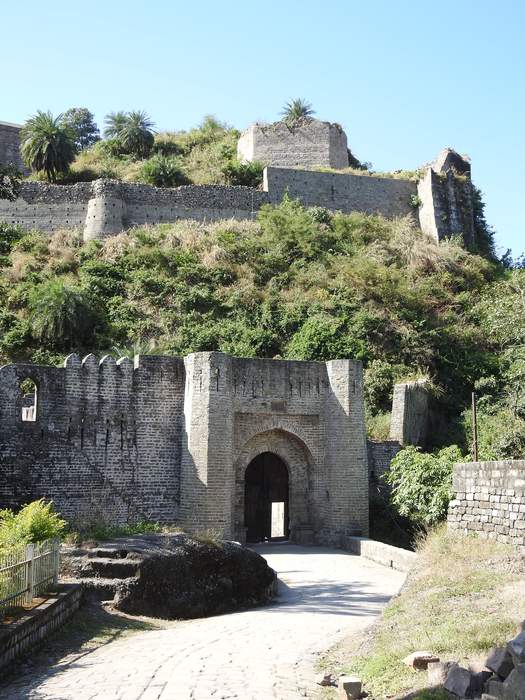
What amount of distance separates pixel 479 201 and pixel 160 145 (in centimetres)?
2055

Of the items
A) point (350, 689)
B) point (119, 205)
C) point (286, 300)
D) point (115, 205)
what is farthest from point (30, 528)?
point (119, 205)

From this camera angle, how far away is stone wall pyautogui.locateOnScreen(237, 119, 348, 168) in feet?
159

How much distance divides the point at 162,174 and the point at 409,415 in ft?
81.4

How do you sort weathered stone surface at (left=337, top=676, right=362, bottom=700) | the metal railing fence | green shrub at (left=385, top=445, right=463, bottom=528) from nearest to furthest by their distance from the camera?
weathered stone surface at (left=337, top=676, right=362, bottom=700), the metal railing fence, green shrub at (left=385, top=445, right=463, bottom=528)

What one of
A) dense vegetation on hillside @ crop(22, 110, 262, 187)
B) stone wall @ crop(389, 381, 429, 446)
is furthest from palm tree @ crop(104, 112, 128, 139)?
stone wall @ crop(389, 381, 429, 446)

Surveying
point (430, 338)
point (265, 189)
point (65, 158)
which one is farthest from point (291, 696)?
point (65, 158)

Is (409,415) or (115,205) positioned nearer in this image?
(409,415)

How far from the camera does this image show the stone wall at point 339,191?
43.7m

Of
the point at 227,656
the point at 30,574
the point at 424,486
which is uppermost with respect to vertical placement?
the point at 424,486

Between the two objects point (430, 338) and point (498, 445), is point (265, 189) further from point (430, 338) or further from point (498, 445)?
point (498, 445)

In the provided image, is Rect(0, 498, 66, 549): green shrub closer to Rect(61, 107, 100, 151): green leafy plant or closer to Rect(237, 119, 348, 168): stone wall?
Rect(237, 119, 348, 168): stone wall

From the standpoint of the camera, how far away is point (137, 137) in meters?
50.9

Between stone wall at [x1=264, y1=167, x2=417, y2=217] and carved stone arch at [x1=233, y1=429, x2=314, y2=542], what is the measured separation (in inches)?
943

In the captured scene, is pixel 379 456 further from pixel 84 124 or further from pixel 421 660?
pixel 84 124
